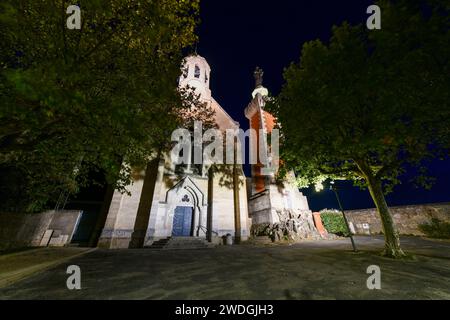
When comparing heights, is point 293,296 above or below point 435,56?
below

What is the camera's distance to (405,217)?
21828 millimetres

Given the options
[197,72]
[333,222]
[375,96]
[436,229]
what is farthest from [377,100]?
[197,72]

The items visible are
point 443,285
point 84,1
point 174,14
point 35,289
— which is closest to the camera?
point 35,289

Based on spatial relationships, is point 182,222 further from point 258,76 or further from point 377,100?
point 258,76

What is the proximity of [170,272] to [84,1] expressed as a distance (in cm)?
804

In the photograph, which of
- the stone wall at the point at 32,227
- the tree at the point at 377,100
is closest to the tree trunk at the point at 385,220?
the tree at the point at 377,100

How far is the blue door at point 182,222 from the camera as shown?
15.9m

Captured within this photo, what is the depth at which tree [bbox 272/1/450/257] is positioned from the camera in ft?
22.9

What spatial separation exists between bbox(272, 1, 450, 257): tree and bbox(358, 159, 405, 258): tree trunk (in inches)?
1.5

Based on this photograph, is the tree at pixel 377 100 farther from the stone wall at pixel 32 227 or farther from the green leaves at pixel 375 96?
the stone wall at pixel 32 227

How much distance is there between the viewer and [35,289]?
4125 mm

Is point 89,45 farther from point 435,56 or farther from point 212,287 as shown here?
point 435,56

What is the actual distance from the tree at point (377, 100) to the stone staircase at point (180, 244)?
29.8ft
